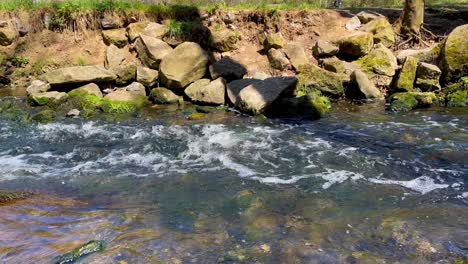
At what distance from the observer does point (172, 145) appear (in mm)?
7984

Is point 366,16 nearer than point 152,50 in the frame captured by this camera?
A: No

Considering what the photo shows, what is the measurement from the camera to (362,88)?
36.0 feet

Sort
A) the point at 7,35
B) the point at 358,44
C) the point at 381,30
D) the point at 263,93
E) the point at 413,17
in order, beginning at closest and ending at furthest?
the point at 263,93 → the point at 358,44 → the point at 381,30 → the point at 413,17 → the point at 7,35

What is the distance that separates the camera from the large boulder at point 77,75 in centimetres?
1149

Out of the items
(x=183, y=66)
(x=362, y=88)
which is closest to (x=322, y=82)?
(x=362, y=88)

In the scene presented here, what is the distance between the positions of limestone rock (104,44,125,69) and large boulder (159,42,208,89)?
195 centimetres

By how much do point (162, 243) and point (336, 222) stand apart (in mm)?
1811

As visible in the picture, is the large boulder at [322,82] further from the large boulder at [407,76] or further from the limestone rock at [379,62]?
the large boulder at [407,76]

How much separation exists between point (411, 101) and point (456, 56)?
6.04ft

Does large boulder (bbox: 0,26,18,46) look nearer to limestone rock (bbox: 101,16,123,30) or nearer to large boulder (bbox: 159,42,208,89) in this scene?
limestone rock (bbox: 101,16,123,30)

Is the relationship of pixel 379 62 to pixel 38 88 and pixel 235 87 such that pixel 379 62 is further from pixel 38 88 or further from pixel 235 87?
pixel 38 88

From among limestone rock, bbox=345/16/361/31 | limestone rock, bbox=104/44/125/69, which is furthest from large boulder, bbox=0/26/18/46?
limestone rock, bbox=345/16/361/31

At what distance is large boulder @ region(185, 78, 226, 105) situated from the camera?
35.3ft

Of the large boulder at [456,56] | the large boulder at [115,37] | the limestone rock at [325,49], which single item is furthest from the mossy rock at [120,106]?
the large boulder at [456,56]
